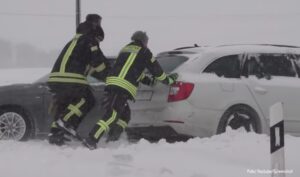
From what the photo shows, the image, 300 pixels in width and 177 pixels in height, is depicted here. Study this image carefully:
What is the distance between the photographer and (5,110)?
904 centimetres

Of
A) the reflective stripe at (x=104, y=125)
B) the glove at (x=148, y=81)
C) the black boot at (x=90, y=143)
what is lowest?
the black boot at (x=90, y=143)

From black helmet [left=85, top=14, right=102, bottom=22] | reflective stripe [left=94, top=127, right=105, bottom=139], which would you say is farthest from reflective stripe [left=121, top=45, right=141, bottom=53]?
reflective stripe [left=94, top=127, right=105, bottom=139]

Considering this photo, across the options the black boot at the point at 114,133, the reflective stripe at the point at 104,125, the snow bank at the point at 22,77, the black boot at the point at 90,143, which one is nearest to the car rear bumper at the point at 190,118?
the black boot at the point at 114,133

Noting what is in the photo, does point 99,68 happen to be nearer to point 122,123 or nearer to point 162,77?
point 122,123

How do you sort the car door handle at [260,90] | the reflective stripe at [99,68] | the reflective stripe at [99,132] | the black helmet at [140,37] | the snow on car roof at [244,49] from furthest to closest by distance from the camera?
1. the snow on car roof at [244,49]
2. the car door handle at [260,90]
3. the reflective stripe at [99,68]
4. the black helmet at [140,37]
5. the reflective stripe at [99,132]

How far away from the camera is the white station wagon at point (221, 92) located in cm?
760

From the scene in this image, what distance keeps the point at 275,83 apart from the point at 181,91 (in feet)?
4.93

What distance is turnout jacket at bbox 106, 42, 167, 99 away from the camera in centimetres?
743

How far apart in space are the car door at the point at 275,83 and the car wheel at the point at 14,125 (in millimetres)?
3577

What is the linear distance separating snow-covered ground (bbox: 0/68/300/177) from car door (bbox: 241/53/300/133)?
Result: 101cm

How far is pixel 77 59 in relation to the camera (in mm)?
7617

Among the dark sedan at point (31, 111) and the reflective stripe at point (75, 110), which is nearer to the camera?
the reflective stripe at point (75, 110)

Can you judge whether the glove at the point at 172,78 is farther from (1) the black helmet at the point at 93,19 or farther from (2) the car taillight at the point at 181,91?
(1) the black helmet at the point at 93,19

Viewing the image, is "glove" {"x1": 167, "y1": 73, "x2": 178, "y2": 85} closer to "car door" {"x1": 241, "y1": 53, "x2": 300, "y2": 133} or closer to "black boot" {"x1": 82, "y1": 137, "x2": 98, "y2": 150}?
"car door" {"x1": 241, "y1": 53, "x2": 300, "y2": 133}
